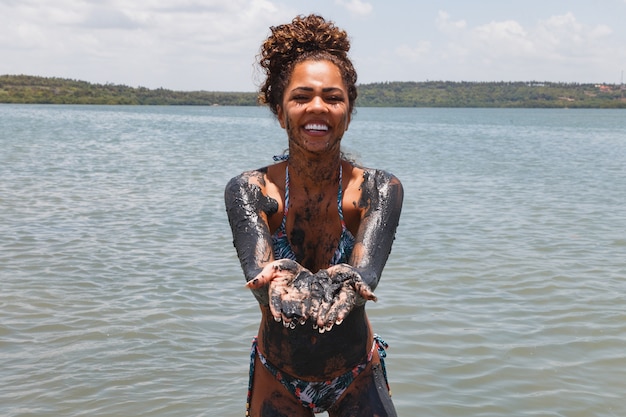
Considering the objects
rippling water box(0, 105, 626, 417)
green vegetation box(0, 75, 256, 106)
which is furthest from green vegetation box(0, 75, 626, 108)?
rippling water box(0, 105, 626, 417)

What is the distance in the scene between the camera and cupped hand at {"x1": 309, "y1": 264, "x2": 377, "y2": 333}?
265 cm

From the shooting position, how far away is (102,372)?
6555 mm

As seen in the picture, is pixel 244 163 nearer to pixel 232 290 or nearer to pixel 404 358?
pixel 232 290

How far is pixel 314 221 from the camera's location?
10.6 feet

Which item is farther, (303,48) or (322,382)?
(303,48)

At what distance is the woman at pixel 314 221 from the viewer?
3053mm

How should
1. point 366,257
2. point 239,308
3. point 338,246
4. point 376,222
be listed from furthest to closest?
point 239,308 < point 338,246 < point 376,222 < point 366,257

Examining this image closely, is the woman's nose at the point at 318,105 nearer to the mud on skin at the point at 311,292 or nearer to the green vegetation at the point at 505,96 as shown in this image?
the mud on skin at the point at 311,292

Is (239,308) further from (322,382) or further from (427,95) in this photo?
(427,95)

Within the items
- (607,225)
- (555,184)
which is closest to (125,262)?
(607,225)

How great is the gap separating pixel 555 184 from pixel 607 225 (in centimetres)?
798

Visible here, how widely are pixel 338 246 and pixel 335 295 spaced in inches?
21.8

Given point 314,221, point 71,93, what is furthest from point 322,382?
point 71,93

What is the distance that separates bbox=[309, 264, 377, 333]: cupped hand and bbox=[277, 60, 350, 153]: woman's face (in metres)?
0.62
